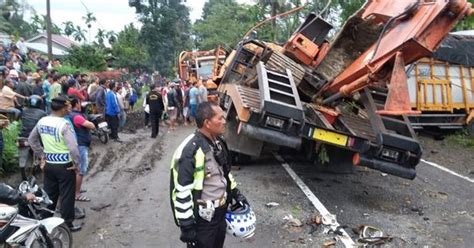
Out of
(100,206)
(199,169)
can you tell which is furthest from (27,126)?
(199,169)

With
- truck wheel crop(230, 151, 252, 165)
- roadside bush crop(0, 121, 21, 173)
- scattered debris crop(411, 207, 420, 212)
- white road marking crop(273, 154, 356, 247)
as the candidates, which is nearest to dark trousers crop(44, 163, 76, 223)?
roadside bush crop(0, 121, 21, 173)

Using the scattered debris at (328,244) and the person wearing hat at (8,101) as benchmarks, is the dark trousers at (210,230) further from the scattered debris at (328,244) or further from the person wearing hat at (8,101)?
the person wearing hat at (8,101)

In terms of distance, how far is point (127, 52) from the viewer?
42.0 meters

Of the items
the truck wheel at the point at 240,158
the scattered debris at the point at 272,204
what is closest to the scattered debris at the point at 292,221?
the scattered debris at the point at 272,204

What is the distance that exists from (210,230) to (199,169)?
1.55 feet

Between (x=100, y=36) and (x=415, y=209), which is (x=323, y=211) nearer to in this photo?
(x=415, y=209)

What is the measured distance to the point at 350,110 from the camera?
7539 millimetres

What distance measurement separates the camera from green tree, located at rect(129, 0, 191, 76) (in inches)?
1955

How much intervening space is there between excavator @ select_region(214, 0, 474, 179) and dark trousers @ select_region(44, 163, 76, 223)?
2250 mm

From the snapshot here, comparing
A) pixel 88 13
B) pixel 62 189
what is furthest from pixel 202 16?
pixel 62 189

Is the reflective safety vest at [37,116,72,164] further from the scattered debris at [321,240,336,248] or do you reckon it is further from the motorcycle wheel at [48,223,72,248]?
the scattered debris at [321,240,336,248]

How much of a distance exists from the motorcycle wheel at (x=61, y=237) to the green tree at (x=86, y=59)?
906 inches

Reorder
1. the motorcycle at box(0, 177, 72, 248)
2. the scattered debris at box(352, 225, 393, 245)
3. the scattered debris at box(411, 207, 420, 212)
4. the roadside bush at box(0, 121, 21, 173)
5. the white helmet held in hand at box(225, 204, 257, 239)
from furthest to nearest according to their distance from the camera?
the roadside bush at box(0, 121, 21, 173)
the scattered debris at box(411, 207, 420, 212)
the scattered debris at box(352, 225, 393, 245)
the motorcycle at box(0, 177, 72, 248)
the white helmet held in hand at box(225, 204, 257, 239)

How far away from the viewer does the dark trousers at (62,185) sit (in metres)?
5.46
